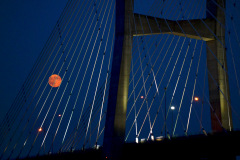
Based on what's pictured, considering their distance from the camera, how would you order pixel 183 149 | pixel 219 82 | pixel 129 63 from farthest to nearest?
pixel 219 82 < pixel 129 63 < pixel 183 149

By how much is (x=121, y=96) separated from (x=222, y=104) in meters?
8.50

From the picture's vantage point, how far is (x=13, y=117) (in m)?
25.7

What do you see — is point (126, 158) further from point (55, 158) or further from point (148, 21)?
point (148, 21)

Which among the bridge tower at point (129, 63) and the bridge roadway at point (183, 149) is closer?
the bridge roadway at point (183, 149)

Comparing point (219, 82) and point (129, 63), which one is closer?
point (129, 63)

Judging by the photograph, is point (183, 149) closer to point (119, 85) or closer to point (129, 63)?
point (119, 85)

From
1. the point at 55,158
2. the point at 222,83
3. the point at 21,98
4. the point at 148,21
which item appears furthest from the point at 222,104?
the point at 21,98

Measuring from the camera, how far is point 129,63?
23438 millimetres

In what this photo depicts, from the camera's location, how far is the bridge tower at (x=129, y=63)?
73.5ft

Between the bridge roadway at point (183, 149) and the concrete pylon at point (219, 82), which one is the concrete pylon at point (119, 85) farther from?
the concrete pylon at point (219, 82)

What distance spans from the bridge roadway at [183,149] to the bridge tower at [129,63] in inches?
36.5

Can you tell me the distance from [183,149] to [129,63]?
21.9 ft

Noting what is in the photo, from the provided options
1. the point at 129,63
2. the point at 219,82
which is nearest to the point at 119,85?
the point at 129,63

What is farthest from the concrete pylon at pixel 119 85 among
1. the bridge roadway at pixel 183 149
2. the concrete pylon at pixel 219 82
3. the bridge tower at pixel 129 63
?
the concrete pylon at pixel 219 82
